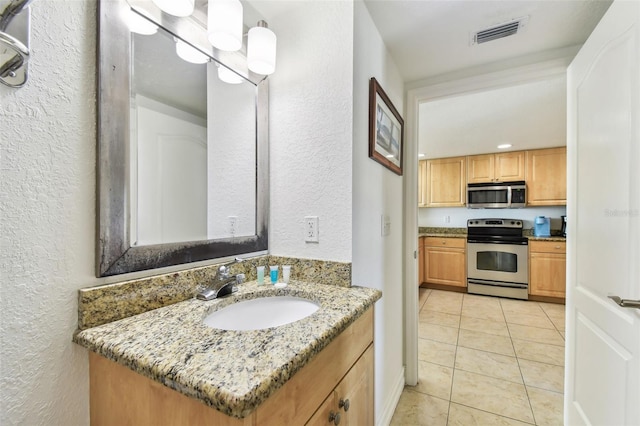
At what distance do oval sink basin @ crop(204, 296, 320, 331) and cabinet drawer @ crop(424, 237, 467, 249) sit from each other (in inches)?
148

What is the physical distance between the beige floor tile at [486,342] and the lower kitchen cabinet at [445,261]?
150 centimetres

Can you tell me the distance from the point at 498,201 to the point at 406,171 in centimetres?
288

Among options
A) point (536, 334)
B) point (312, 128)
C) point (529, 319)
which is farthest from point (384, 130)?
point (529, 319)

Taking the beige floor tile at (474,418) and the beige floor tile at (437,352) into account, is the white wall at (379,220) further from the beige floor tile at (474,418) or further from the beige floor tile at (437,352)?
the beige floor tile at (437,352)

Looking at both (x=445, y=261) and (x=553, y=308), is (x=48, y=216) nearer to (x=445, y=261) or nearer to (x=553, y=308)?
(x=445, y=261)

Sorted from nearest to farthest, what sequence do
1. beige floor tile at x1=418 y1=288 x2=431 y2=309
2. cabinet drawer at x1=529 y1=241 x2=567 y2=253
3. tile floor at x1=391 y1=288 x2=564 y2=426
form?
1. tile floor at x1=391 y1=288 x2=564 y2=426
2. cabinet drawer at x1=529 y1=241 x2=567 y2=253
3. beige floor tile at x1=418 y1=288 x2=431 y2=309

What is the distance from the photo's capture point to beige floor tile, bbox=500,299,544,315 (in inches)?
129

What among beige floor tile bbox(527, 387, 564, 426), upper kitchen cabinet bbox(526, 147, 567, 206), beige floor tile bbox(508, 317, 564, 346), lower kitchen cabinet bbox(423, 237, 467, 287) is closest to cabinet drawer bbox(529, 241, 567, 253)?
upper kitchen cabinet bbox(526, 147, 567, 206)

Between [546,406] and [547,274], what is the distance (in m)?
2.50

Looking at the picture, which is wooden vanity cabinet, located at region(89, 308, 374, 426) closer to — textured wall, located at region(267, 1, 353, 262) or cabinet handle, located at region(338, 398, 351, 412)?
cabinet handle, located at region(338, 398, 351, 412)

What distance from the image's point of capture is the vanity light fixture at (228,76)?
1178 mm

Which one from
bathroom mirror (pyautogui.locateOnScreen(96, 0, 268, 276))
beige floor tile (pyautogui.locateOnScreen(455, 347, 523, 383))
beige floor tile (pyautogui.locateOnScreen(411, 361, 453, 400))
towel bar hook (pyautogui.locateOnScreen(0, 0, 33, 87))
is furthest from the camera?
beige floor tile (pyautogui.locateOnScreen(455, 347, 523, 383))

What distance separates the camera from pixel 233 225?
4.01ft

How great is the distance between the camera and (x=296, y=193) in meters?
1.27
